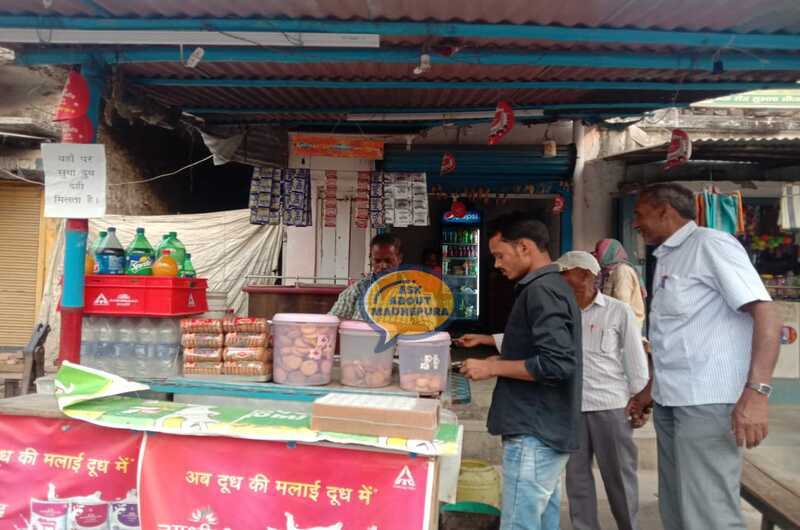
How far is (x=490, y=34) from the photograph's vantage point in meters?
2.93

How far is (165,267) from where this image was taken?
9.68 ft

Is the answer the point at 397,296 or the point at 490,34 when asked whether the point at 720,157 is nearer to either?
the point at 490,34

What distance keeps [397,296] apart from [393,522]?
3.42ft

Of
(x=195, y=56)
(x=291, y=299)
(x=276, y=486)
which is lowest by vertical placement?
(x=276, y=486)

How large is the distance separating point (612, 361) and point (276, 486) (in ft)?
6.91

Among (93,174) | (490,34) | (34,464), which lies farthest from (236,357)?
(490,34)

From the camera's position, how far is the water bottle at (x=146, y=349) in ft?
9.52

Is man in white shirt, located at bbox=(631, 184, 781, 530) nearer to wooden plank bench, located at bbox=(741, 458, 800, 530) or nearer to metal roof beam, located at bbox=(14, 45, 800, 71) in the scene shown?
wooden plank bench, located at bbox=(741, 458, 800, 530)

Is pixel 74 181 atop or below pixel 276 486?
atop

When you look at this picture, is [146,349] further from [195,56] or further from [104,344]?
[195,56]

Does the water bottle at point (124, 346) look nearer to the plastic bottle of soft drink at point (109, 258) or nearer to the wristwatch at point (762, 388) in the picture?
the plastic bottle of soft drink at point (109, 258)

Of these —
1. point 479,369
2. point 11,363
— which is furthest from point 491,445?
point 11,363

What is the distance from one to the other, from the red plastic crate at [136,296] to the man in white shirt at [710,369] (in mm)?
2488

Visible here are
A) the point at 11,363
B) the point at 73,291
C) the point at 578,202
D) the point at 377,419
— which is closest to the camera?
the point at 377,419
